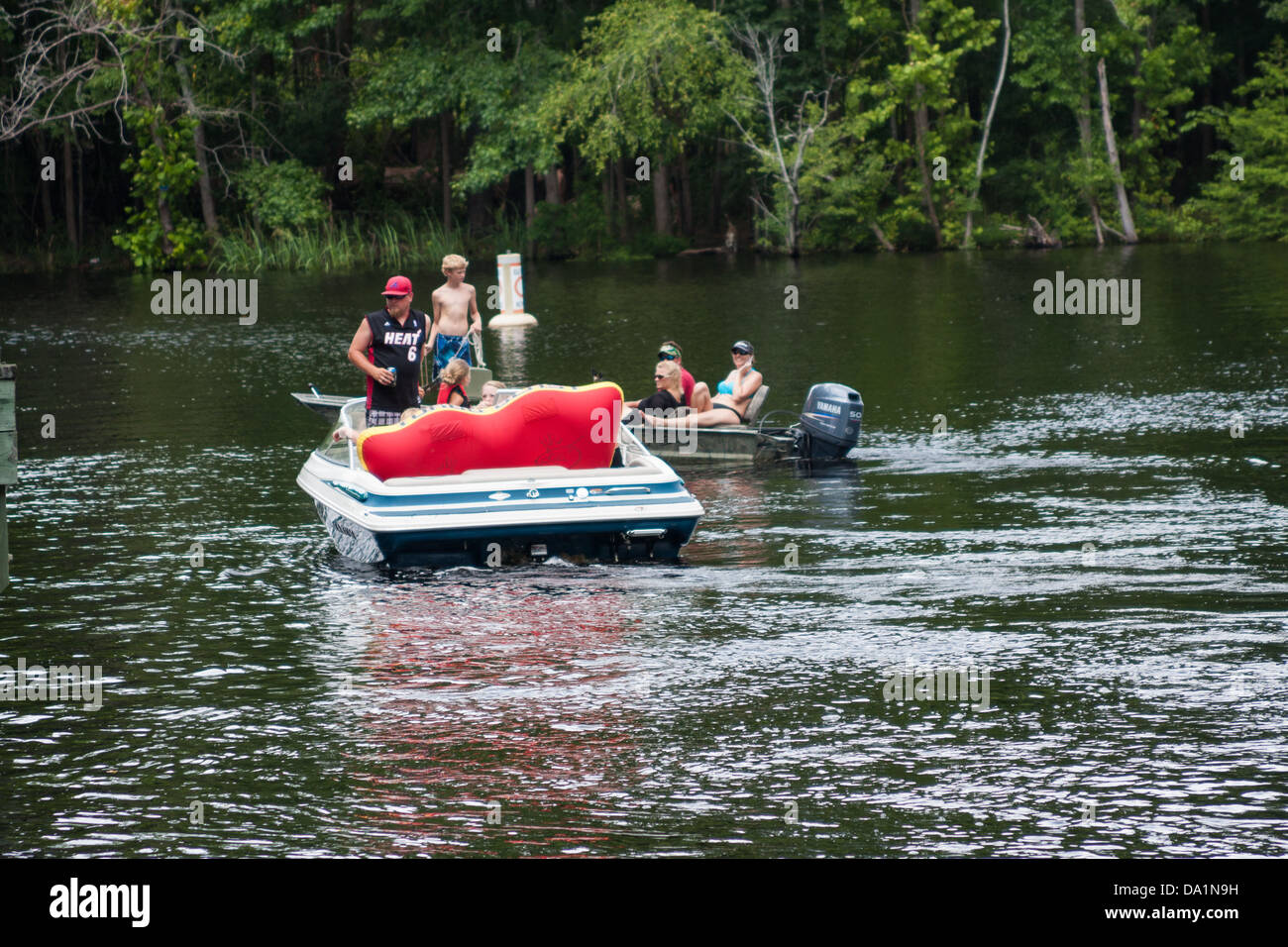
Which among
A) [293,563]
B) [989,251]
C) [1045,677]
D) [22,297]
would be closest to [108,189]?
[22,297]

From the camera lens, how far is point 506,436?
1309 centimetres

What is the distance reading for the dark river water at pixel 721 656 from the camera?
7598 millimetres

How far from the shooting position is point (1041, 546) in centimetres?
1276

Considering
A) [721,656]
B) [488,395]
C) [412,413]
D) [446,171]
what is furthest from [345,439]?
[446,171]

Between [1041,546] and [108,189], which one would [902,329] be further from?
[108,189]

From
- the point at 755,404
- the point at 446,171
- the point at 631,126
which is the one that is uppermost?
the point at 631,126

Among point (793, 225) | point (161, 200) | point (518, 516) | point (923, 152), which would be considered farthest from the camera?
point (923, 152)

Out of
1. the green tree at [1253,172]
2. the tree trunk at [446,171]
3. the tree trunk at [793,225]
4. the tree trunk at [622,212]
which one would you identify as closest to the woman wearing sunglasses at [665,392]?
the tree trunk at [793,225]

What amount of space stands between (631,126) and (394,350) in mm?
35873

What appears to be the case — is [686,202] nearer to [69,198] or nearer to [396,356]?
[69,198]

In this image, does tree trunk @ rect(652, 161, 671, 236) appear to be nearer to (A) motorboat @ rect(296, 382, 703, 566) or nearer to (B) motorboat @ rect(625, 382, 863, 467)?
(B) motorboat @ rect(625, 382, 863, 467)

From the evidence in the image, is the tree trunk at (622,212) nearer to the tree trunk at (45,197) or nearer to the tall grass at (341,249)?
the tall grass at (341,249)

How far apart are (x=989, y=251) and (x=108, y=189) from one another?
93.3ft
